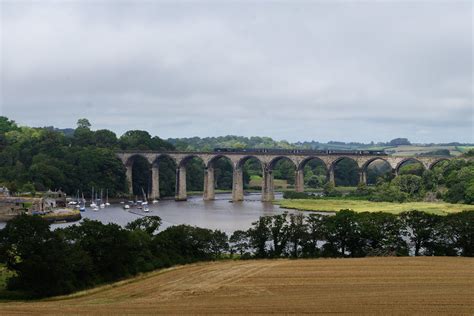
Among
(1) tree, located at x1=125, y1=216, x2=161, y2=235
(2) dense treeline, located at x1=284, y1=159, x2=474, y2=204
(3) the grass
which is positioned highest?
(2) dense treeline, located at x1=284, y1=159, x2=474, y2=204

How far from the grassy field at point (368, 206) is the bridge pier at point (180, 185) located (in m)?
25.9

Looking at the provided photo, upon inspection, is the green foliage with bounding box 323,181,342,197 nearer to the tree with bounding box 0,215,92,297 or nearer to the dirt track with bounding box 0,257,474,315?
the dirt track with bounding box 0,257,474,315

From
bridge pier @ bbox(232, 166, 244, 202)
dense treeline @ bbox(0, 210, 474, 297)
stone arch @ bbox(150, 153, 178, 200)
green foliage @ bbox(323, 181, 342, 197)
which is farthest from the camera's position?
stone arch @ bbox(150, 153, 178, 200)

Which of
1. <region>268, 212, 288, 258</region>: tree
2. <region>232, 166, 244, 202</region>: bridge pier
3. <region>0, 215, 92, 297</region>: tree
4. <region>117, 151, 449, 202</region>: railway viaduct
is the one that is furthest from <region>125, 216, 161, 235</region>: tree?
<region>232, 166, 244, 202</region>: bridge pier

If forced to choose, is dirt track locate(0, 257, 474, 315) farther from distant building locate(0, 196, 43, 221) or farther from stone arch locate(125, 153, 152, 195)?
stone arch locate(125, 153, 152, 195)

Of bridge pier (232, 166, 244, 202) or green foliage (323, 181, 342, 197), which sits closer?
green foliage (323, 181, 342, 197)

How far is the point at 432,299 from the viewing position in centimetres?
4609

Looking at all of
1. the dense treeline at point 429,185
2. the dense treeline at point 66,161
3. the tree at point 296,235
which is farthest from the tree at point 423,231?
the dense treeline at point 66,161

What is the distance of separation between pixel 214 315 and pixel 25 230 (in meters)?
20.5

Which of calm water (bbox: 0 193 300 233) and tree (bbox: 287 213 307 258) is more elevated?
tree (bbox: 287 213 307 258)

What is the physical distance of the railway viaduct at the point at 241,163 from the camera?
148875 mm

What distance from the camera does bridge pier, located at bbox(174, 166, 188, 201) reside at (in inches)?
6353

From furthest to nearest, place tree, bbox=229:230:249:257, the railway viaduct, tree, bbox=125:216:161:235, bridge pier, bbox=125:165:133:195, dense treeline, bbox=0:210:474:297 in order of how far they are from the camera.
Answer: bridge pier, bbox=125:165:133:195 < the railway viaduct < tree, bbox=125:216:161:235 < tree, bbox=229:230:249:257 < dense treeline, bbox=0:210:474:297

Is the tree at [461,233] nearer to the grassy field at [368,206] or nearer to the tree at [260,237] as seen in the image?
the tree at [260,237]
